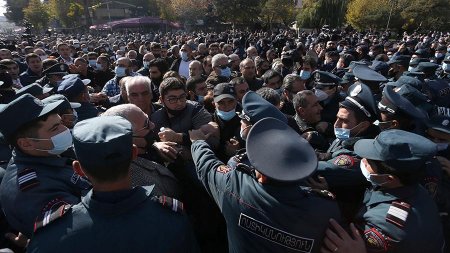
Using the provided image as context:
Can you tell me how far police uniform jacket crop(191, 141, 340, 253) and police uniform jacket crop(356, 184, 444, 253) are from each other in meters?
0.30

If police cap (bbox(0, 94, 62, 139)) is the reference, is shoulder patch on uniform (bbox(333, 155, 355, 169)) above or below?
below

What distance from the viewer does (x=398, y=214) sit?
6.17 feet

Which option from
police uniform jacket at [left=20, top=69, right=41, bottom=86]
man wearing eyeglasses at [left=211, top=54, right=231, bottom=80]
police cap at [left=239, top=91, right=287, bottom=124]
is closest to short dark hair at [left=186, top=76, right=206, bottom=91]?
man wearing eyeglasses at [left=211, top=54, right=231, bottom=80]

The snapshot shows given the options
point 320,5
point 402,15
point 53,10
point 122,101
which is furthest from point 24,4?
point 122,101

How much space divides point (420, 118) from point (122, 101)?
4065 mm

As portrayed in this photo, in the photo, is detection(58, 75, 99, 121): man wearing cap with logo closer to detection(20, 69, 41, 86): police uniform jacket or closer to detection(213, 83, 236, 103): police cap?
detection(213, 83, 236, 103): police cap

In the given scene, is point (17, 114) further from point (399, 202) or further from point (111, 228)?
→ point (399, 202)

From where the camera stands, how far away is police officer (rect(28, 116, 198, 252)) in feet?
4.89

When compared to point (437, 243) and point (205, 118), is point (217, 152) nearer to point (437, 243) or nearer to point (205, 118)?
point (205, 118)

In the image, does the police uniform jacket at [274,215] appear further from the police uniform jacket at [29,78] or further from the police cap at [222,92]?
the police uniform jacket at [29,78]

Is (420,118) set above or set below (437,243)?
above

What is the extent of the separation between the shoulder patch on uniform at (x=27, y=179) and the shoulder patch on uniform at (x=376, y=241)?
6.77 ft

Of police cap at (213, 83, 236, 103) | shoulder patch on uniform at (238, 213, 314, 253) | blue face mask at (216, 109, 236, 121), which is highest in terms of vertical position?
police cap at (213, 83, 236, 103)

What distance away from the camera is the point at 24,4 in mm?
78500
